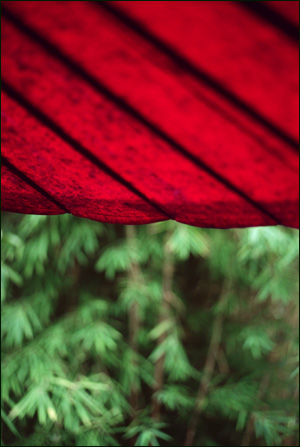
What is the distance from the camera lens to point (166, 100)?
0.89 ft

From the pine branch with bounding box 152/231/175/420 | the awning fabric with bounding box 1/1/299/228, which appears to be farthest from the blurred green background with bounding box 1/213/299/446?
the awning fabric with bounding box 1/1/299/228

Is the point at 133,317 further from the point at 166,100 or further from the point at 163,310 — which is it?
the point at 166,100

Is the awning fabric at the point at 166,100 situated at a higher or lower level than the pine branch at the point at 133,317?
higher

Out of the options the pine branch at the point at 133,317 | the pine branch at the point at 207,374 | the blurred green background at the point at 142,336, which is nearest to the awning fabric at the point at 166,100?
the blurred green background at the point at 142,336

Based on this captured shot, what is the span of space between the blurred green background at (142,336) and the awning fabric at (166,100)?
172 cm

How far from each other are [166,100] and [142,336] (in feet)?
7.56

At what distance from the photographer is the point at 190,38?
250mm

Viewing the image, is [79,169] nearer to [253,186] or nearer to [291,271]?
[253,186]

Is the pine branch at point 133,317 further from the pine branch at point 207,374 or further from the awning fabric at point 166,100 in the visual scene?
the awning fabric at point 166,100

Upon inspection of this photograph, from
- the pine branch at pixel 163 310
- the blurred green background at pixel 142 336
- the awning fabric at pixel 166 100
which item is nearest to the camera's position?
the awning fabric at pixel 166 100

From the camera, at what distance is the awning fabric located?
0.81ft

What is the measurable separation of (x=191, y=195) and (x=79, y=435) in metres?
2.01

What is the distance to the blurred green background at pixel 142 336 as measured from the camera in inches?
81.9

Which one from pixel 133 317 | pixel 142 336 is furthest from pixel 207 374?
pixel 133 317
